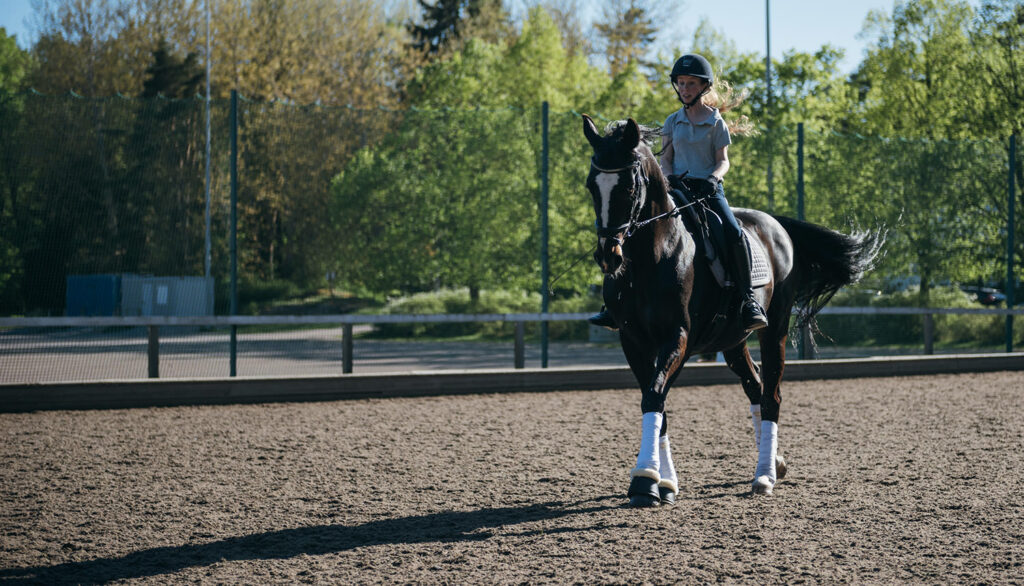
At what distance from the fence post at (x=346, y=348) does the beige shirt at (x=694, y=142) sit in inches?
239

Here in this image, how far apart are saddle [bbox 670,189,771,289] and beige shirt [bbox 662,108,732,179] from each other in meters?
0.26

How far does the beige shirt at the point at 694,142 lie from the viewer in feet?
20.7

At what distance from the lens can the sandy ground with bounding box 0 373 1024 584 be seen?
440 centimetres

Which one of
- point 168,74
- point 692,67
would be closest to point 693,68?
point 692,67

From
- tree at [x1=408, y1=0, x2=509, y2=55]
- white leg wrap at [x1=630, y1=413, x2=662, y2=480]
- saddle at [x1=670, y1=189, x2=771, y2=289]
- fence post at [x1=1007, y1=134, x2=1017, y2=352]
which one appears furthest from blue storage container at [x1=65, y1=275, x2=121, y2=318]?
tree at [x1=408, y1=0, x2=509, y2=55]

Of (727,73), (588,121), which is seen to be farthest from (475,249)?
(727,73)

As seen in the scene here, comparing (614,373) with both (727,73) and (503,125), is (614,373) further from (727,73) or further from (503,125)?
(727,73)

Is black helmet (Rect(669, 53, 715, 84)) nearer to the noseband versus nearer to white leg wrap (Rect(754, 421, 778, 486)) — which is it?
the noseband

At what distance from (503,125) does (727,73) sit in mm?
15998

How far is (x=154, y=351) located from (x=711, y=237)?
7.10 m

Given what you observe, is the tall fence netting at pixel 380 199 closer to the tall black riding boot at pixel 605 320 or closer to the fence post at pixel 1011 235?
the fence post at pixel 1011 235

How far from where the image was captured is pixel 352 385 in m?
11.2

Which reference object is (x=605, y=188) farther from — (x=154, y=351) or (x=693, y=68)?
(x=154, y=351)

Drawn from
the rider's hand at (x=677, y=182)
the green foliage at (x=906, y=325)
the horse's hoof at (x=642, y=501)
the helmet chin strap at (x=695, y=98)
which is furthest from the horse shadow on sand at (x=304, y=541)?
the green foliage at (x=906, y=325)
